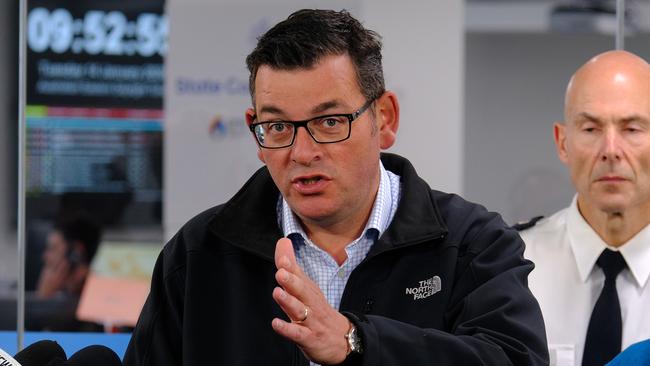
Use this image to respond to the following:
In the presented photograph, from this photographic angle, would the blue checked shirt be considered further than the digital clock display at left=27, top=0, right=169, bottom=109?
No

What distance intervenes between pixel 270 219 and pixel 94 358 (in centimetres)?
43

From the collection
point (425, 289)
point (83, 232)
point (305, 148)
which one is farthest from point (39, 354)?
point (83, 232)

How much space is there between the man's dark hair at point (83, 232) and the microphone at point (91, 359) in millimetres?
2357

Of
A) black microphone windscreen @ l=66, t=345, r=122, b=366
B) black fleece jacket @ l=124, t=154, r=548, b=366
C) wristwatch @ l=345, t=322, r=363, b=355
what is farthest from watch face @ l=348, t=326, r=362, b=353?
black microphone windscreen @ l=66, t=345, r=122, b=366

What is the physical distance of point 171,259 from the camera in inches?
80.2

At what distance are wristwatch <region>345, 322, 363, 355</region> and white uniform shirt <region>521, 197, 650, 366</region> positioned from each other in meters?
1.32

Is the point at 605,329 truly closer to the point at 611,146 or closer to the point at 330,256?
the point at 611,146

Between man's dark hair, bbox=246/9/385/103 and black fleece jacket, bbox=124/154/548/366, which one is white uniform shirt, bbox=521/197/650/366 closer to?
black fleece jacket, bbox=124/154/548/366

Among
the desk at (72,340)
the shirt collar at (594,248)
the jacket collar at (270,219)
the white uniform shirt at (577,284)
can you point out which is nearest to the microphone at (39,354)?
the jacket collar at (270,219)

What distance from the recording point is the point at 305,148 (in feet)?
6.02

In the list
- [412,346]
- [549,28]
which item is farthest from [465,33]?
[412,346]

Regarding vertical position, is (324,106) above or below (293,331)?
above

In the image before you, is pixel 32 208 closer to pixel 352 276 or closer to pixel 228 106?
pixel 228 106

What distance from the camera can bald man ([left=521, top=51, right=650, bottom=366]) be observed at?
283cm
